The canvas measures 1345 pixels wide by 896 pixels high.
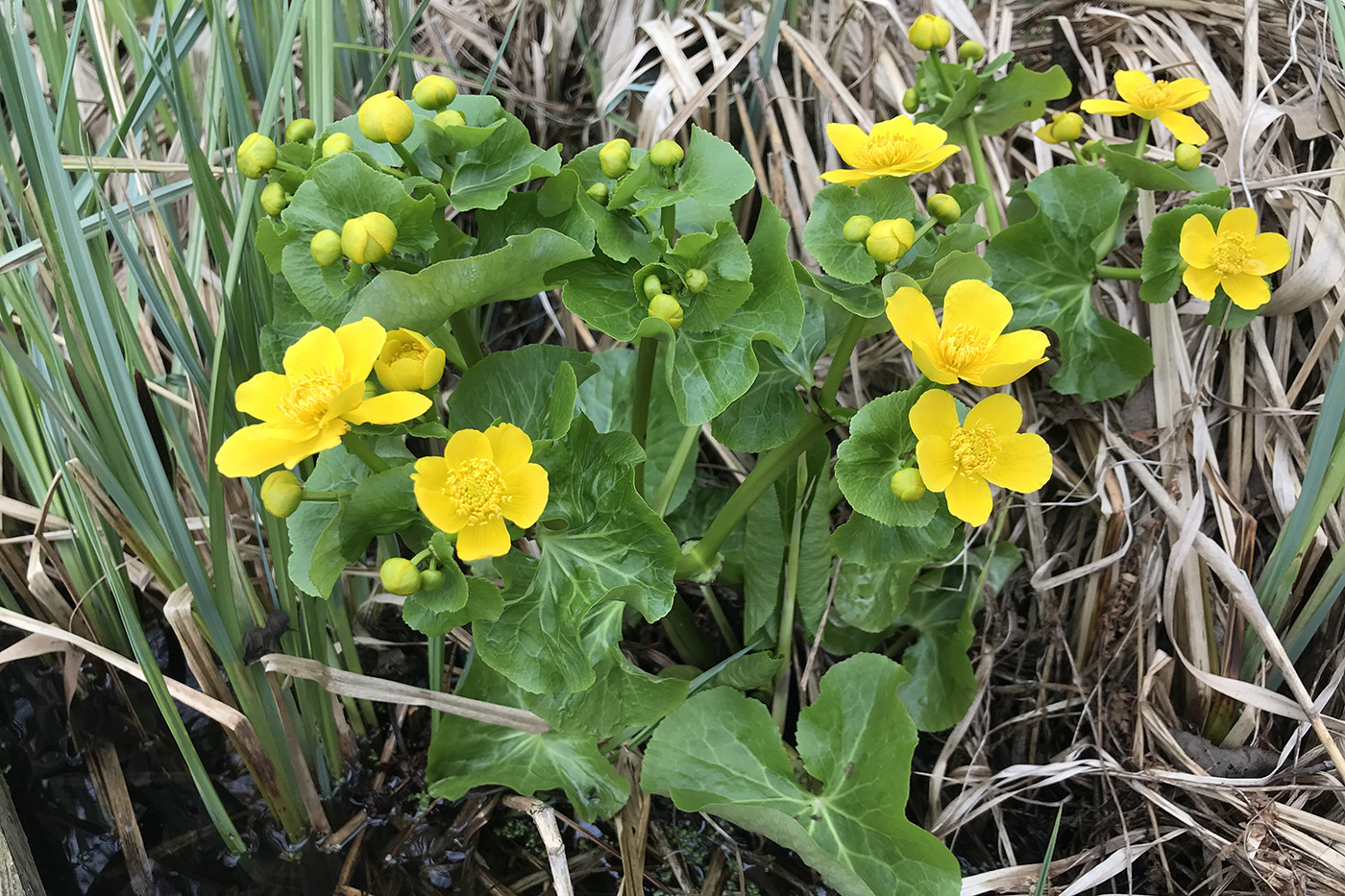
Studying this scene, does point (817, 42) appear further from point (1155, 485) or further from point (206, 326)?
point (206, 326)

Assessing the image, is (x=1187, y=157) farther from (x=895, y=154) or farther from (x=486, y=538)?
(x=486, y=538)

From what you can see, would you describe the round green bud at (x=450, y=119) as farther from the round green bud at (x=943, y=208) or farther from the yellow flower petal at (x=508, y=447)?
the round green bud at (x=943, y=208)

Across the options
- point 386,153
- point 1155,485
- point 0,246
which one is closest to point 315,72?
point 386,153

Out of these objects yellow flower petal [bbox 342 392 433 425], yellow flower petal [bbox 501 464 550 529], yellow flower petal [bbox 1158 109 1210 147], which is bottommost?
yellow flower petal [bbox 501 464 550 529]

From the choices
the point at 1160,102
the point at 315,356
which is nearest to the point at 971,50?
the point at 1160,102

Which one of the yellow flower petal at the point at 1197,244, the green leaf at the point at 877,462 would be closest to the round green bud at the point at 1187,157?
the yellow flower petal at the point at 1197,244

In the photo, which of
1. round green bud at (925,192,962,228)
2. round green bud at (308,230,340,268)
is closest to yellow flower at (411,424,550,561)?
round green bud at (308,230,340,268)

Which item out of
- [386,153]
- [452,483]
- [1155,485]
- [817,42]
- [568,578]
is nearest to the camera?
[452,483]

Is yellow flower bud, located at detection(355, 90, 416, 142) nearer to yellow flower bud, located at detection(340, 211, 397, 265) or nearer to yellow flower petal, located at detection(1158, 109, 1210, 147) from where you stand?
yellow flower bud, located at detection(340, 211, 397, 265)
